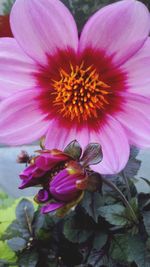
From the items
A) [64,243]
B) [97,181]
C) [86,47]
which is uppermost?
[86,47]

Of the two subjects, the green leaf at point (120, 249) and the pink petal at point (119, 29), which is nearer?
the pink petal at point (119, 29)

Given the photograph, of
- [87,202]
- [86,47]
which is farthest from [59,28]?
[87,202]

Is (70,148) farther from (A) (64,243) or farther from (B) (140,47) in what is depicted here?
(A) (64,243)

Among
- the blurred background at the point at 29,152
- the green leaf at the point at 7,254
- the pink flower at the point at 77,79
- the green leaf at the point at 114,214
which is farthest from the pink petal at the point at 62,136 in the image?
the blurred background at the point at 29,152

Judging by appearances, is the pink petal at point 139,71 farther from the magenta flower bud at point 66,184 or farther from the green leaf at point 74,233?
the green leaf at point 74,233

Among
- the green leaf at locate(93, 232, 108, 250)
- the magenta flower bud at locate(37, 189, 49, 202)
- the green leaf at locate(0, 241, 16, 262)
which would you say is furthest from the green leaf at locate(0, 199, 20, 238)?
the magenta flower bud at locate(37, 189, 49, 202)

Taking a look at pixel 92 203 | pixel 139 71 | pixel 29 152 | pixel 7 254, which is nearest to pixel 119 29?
pixel 139 71
